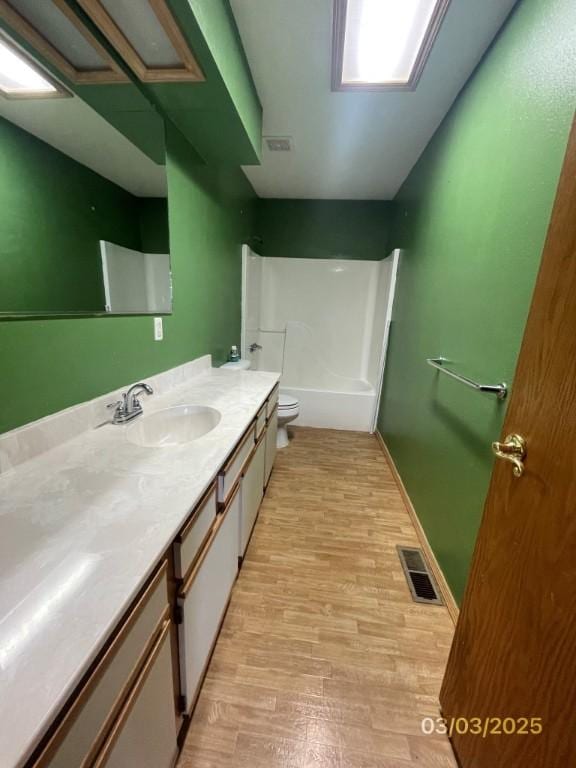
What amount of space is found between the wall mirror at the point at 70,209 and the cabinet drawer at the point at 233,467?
2.54ft

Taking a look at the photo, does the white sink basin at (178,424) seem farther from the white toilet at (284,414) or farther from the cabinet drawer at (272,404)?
the white toilet at (284,414)

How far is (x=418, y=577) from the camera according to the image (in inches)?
60.8

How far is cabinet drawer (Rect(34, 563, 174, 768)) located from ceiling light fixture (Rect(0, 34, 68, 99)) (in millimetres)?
1330

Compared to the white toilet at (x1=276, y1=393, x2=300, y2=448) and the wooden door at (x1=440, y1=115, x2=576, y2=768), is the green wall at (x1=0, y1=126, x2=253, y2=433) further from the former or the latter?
the wooden door at (x1=440, y1=115, x2=576, y2=768)

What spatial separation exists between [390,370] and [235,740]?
8.53 ft

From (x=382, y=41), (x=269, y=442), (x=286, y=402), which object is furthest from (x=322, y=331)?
(x=382, y=41)

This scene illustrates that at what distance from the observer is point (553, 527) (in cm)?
60

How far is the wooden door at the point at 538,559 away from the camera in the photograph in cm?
57

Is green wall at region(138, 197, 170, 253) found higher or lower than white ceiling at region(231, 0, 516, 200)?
lower

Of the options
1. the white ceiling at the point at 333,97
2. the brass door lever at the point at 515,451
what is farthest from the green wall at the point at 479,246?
the brass door lever at the point at 515,451

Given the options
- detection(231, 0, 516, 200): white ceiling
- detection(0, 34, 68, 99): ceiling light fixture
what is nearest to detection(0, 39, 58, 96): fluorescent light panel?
detection(0, 34, 68, 99): ceiling light fixture

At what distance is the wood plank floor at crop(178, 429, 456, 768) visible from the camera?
94 cm

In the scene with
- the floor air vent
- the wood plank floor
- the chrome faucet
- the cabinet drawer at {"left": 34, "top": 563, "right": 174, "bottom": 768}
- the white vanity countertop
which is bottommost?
the wood plank floor

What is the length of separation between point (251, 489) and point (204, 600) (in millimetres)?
620
